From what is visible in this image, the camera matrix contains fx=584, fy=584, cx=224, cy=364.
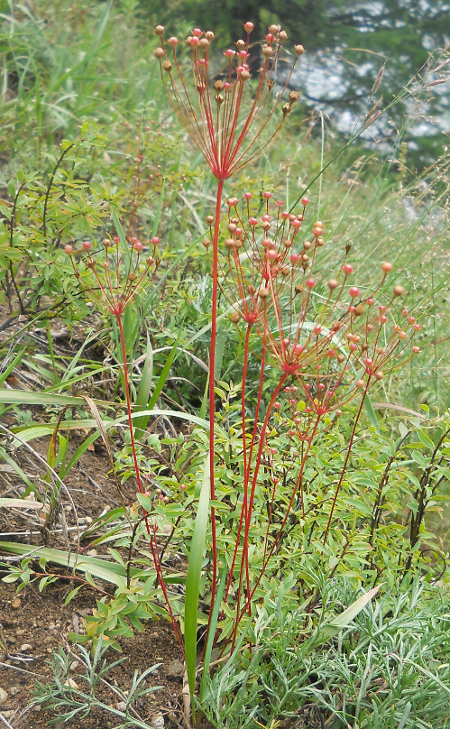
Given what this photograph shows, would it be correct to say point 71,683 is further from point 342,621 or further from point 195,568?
point 342,621

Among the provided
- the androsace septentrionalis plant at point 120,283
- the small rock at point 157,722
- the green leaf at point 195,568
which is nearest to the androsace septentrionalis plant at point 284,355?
the green leaf at point 195,568

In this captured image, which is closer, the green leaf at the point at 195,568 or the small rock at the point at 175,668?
the green leaf at the point at 195,568

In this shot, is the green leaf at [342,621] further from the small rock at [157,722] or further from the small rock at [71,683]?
the small rock at [71,683]

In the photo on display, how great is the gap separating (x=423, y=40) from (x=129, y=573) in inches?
385

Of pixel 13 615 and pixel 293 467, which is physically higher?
pixel 293 467

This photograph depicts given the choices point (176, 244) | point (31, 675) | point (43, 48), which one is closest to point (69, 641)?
point (31, 675)

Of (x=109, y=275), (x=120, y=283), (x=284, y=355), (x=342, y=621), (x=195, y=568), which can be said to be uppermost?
(x=284, y=355)

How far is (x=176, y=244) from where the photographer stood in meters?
3.12

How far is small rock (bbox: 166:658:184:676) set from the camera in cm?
145

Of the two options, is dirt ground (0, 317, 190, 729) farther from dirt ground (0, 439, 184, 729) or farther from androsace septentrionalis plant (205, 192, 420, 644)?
androsace septentrionalis plant (205, 192, 420, 644)

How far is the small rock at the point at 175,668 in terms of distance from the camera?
4.75 ft

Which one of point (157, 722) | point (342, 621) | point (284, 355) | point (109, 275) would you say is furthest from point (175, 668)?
point (109, 275)

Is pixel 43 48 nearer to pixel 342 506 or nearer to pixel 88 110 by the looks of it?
pixel 88 110

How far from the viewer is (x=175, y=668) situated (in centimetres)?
146
